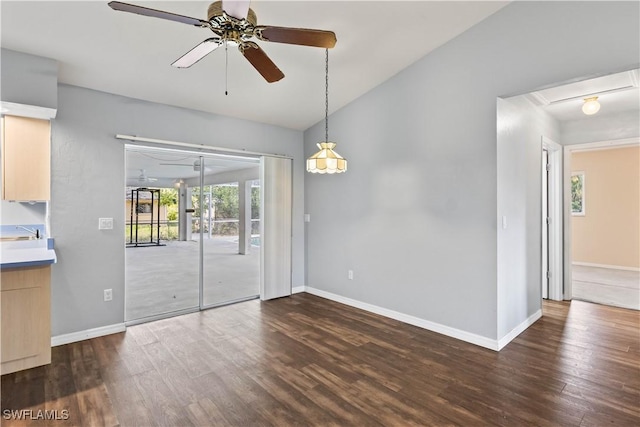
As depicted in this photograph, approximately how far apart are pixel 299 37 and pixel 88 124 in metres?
2.75

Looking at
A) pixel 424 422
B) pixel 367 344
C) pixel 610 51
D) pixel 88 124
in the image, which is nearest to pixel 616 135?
pixel 610 51

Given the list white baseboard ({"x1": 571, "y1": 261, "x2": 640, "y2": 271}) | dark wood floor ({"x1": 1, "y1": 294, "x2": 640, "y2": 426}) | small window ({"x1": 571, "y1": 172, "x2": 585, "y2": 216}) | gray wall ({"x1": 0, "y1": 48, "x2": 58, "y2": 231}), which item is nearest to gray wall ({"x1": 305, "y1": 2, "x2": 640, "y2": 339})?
dark wood floor ({"x1": 1, "y1": 294, "x2": 640, "y2": 426})

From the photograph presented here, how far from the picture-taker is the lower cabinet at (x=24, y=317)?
8.60ft

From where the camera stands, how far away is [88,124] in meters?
3.44

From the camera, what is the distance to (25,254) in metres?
2.72

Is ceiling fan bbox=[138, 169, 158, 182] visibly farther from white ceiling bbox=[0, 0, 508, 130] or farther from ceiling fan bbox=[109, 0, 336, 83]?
ceiling fan bbox=[109, 0, 336, 83]

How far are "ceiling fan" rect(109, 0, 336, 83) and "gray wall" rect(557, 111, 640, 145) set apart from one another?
Answer: 4.67 meters

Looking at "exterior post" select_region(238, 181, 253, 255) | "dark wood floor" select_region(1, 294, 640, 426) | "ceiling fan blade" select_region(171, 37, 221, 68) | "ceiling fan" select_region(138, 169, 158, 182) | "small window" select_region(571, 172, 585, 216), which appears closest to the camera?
"ceiling fan blade" select_region(171, 37, 221, 68)

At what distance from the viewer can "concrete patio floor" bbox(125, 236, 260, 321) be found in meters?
4.07

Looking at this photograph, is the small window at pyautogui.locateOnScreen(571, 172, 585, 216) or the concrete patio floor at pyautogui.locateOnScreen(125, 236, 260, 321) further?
the small window at pyautogui.locateOnScreen(571, 172, 585, 216)

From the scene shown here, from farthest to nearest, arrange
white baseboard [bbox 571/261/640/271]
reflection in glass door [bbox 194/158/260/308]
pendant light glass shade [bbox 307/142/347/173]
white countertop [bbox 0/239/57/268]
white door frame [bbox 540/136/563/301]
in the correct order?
1. white baseboard [bbox 571/261/640/271]
2. white door frame [bbox 540/136/563/301]
3. reflection in glass door [bbox 194/158/260/308]
4. pendant light glass shade [bbox 307/142/347/173]
5. white countertop [bbox 0/239/57/268]

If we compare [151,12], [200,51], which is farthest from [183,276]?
[151,12]

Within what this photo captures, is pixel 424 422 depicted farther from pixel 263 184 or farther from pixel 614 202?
pixel 614 202

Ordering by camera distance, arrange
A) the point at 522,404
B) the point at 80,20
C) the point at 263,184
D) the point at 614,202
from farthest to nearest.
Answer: the point at 614,202
the point at 263,184
the point at 80,20
the point at 522,404
